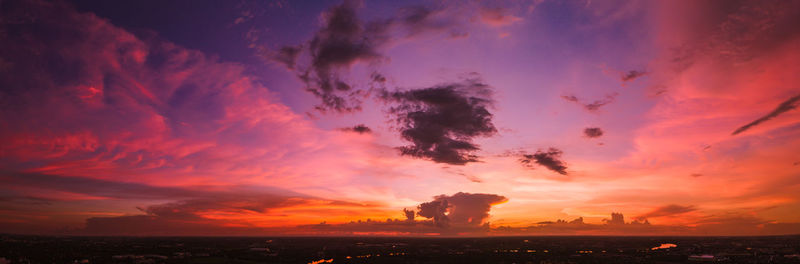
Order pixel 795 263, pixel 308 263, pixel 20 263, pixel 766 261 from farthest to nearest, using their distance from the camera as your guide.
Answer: pixel 308 263 < pixel 766 261 < pixel 795 263 < pixel 20 263

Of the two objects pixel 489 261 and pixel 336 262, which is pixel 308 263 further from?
pixel 489 261

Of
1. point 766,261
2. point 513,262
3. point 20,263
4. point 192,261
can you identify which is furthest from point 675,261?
point 20,263

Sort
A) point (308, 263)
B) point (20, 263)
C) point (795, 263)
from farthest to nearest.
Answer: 1. point (308, 263)
2. point (795, 263)
3. point (20, 263)

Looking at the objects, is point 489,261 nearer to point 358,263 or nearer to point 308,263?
point 358,263

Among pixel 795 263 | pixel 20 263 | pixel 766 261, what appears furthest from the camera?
pixel 766 261

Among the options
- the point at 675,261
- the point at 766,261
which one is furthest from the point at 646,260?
the point at 766,261

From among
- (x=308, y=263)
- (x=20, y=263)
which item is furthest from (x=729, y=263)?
(x=20, y=263)

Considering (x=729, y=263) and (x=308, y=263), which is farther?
(x=308, y=263)

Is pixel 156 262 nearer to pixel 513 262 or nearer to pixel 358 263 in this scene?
pixel 358 263

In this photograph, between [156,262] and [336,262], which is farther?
[336,262]
